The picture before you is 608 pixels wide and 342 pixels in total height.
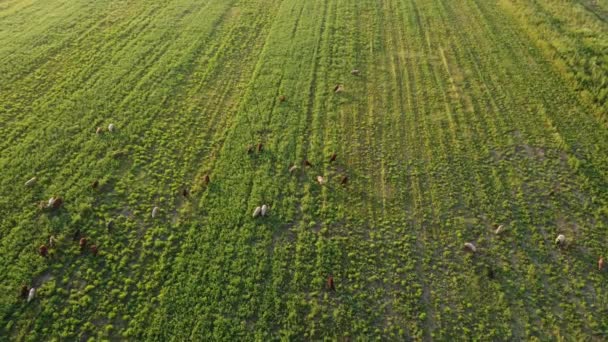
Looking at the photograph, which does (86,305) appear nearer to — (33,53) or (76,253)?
(76,253)

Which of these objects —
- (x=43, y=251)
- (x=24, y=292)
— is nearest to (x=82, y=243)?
(x=43, y=251)

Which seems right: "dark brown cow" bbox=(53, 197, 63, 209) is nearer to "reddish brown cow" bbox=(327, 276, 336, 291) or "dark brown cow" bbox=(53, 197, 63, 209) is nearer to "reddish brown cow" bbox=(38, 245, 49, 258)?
"reddish brown cow" bbox=(38, 245, 49, 258)

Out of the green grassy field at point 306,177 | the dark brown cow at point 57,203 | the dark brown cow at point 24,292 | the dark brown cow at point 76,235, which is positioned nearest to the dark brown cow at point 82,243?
the green grassy field at point 306,177

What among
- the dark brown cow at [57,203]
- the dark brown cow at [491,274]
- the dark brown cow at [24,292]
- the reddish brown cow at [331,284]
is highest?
the dark brown cow at [57,203]

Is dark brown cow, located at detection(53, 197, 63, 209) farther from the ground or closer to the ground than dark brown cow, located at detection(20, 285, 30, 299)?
farther from the ground

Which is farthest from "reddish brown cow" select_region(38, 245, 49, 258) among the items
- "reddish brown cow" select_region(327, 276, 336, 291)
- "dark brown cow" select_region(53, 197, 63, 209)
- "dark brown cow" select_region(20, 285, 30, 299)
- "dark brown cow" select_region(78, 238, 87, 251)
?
"reddish brown cow" select_region(327, 276, 336, 291)

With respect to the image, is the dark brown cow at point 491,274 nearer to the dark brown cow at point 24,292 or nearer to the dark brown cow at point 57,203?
the dark brown cow at point 24,292

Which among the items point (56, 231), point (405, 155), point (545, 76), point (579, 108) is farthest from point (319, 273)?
point (545, 76)

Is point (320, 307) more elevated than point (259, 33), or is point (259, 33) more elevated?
point (259, 33)
